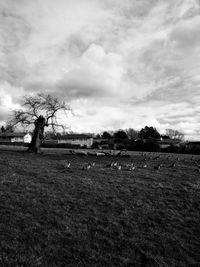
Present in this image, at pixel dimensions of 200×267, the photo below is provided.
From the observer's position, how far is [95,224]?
6512 millimetres

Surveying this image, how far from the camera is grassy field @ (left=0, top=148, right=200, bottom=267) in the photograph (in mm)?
5020

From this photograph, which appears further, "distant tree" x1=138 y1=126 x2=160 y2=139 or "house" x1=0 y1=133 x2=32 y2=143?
"house" x1=0 y1=133 x2=32 y2=143

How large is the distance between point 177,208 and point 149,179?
4.37 m

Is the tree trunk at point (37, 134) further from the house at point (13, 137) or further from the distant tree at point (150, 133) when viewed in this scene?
the house at point (13, 137)

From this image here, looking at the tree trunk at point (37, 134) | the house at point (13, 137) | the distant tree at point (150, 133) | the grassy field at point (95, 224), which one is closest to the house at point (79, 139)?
the distant tree at point (150, 133)

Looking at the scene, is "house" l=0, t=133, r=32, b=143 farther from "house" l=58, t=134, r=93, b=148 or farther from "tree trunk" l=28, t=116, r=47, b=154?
"tree trunk" l=28, t=116, r=47, b=154

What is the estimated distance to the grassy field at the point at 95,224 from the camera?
502 centimetres

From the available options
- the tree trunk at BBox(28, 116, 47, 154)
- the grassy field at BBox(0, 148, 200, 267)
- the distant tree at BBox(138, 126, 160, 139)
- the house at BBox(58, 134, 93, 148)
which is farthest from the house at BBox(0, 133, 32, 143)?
the grassy field at BBox(0, 148, 200, 267)

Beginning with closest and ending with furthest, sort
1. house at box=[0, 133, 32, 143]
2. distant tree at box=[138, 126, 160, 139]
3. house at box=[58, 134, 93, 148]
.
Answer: distant tree at box=[138, 126, 160, 139] < house at box=[58, 134, 93, 148] < house at box=[0, 133, 32, 143]

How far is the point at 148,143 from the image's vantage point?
51375mm

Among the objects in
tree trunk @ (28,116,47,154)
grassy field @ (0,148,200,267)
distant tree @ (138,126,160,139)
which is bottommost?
grassy field @ (0,148,200,267)

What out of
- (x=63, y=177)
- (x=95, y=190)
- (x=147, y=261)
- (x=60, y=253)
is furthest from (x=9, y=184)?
(x=147, y=261)

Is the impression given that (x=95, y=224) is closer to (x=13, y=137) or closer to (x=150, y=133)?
(x=150, y=133)

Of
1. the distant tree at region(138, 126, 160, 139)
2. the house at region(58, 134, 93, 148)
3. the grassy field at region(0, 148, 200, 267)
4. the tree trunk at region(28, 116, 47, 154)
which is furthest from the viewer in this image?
the house at region(58, 134, 93, 148)
